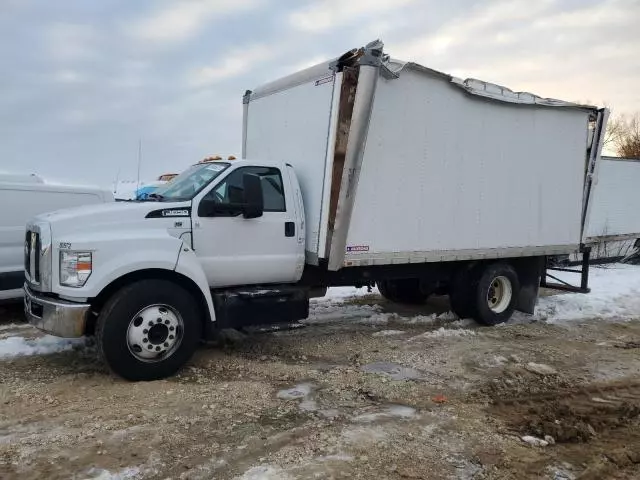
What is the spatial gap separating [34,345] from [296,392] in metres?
3.43

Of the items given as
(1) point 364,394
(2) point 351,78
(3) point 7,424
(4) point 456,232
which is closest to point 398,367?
(1) point 364,394

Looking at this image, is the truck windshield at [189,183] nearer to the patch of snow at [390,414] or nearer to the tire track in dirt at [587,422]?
the patch of snow at [390,414]

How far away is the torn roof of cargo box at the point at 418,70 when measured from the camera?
6660 millimetres

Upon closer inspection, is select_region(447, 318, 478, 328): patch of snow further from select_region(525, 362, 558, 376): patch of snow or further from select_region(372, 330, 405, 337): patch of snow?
select_region(525, 362, 558, 376): patch of snow

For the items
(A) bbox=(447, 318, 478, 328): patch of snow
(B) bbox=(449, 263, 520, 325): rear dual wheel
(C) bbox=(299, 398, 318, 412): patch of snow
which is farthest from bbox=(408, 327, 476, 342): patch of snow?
(C) bbox=(299, 398, 318, 412): patch of snow

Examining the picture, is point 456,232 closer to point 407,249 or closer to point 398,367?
point 407,249

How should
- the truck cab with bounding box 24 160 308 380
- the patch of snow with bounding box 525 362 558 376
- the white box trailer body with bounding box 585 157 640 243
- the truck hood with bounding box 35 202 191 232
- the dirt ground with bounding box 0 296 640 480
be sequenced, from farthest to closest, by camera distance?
1. the white box trailer body with bounding box 585 157 640 243
2. the patch of snow with bounding box 525 362 558 376
3. the truck hood with bounding box 35 202 191 232
4. the truck cab with bounding box 24 160 308 380
5. the dirt ground with bounding box 0 296 640 480

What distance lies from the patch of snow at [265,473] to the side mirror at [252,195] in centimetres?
305

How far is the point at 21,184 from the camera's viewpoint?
316 inches

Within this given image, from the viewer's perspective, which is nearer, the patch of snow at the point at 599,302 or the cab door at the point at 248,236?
the cab door at the point at 248,236

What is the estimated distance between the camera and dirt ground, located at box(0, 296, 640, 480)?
12.8 ft

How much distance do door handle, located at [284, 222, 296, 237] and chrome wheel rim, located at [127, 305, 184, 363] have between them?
64.8 inches

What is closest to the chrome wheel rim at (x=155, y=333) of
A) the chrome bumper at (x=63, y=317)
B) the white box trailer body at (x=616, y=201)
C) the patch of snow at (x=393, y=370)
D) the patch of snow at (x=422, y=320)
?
the chrome bumper at (x=63, y=317)

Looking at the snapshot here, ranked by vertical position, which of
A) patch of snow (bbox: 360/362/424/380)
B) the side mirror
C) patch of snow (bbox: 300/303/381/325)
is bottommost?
patch of snow (bbox: 300/303/381/325)
